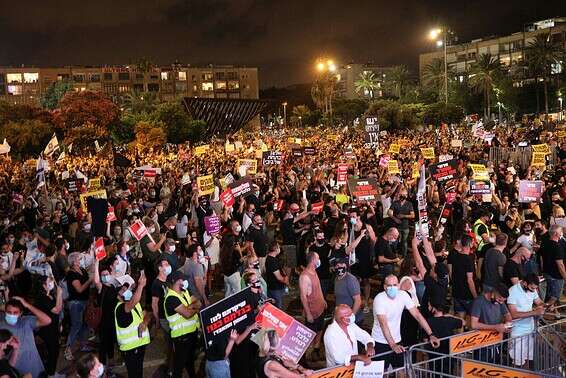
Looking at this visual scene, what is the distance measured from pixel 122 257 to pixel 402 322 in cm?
420

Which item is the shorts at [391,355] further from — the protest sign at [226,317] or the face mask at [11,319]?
the face mask at [11,319]

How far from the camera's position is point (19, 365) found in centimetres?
631

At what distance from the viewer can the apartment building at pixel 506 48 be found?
321 ft

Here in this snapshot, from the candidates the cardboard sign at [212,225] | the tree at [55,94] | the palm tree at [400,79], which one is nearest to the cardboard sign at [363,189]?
the cardboard sign at [212,225]

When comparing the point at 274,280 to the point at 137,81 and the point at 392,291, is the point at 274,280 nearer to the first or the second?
the point at 392,291

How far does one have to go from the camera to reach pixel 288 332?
5.99m

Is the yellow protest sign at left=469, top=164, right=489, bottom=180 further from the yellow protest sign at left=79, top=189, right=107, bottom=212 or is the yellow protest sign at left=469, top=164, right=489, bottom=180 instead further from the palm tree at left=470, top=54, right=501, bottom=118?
the palm tree at left=470, top=54, right=501, bottom=118

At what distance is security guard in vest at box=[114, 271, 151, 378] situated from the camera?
22.8ft

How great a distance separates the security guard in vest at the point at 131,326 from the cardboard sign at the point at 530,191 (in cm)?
947

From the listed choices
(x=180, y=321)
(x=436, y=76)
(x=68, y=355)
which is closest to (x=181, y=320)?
(x=180, y=321)

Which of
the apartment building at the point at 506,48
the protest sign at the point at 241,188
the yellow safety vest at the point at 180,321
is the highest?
the apartment building at the point at 506,48

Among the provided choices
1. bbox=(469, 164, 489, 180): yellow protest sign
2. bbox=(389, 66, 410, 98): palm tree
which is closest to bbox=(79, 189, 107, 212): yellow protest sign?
bbox=(469, 164, 489, 180): yellow protest sign

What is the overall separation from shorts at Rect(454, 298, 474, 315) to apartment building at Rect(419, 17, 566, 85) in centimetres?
9184

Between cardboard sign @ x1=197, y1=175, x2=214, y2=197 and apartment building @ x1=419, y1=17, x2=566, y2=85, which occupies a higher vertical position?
apartment building @ x1=419, y1=17, x2=566, y2=85
